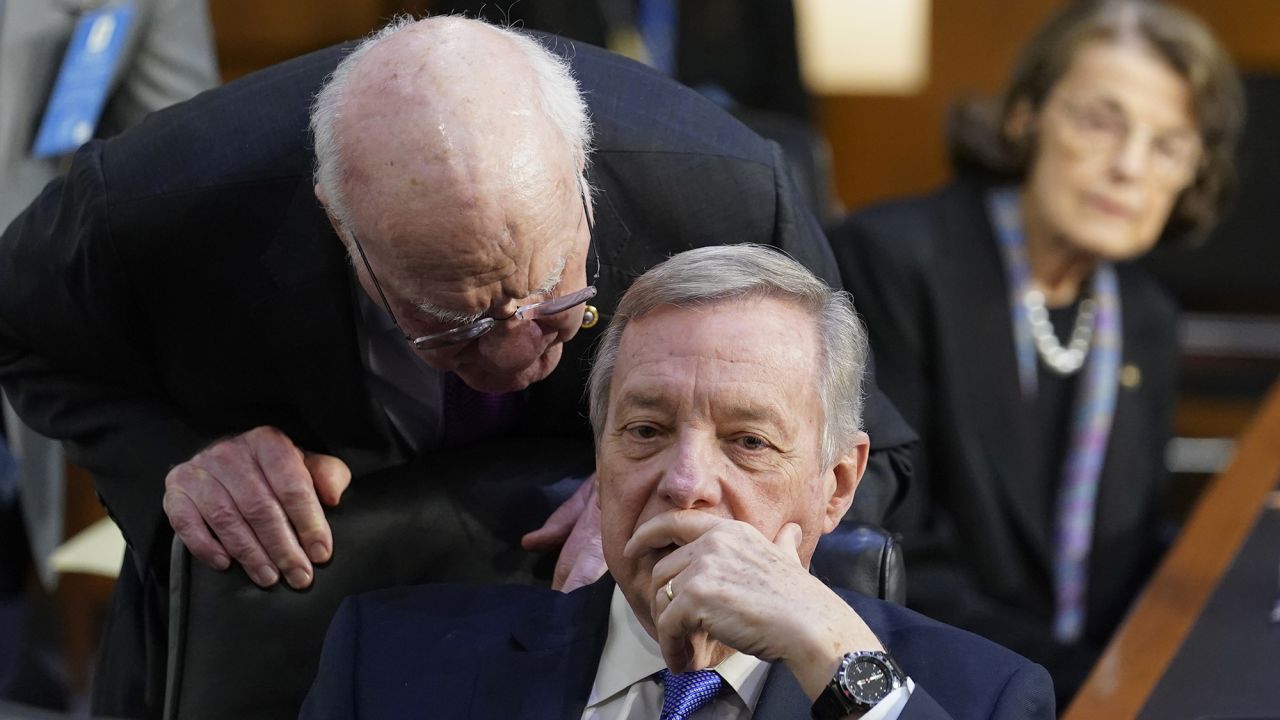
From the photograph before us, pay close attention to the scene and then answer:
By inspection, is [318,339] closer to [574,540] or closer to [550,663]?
[574,540]

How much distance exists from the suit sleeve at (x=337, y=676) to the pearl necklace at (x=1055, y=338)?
177cm

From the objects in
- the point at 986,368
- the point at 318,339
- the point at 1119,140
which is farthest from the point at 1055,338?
the point at 318,339

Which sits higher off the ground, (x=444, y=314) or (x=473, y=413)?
(x=444, y=314)

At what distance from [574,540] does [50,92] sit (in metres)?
1.34

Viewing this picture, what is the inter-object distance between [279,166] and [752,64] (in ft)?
10.9

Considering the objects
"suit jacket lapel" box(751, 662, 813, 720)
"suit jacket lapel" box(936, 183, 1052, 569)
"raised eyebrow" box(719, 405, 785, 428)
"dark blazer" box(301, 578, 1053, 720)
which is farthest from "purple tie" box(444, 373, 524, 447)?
"suit jacket lapel" box(936, 183, 1052, 569)

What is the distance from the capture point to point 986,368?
121 inches

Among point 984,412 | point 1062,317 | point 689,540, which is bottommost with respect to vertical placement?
point 984,412

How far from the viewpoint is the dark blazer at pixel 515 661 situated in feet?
5.26

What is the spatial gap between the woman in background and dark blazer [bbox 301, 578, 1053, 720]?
1.25 metres

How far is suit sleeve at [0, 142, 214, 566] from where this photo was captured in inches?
74.0

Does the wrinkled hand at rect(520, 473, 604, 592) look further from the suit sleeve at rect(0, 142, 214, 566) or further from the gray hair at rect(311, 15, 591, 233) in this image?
the suit sleeve at rect(0, 142, 214, 566)

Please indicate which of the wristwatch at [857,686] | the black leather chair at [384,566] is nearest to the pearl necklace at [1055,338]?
the black leather chair at [384,566]

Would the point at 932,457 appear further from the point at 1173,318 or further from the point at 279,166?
the point at 279,166
